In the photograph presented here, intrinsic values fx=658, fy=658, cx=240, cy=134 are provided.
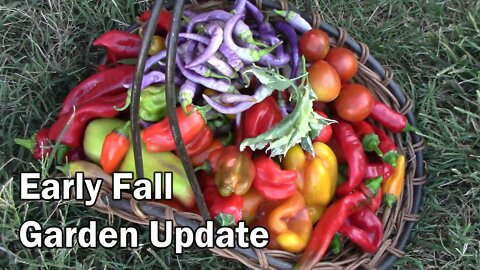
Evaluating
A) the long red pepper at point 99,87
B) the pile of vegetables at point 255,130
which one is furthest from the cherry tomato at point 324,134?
the long red pepper at point 99,87

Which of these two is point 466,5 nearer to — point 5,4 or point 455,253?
point 455,253

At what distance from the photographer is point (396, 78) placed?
2.45m

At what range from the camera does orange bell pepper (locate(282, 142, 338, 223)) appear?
205 centimetres

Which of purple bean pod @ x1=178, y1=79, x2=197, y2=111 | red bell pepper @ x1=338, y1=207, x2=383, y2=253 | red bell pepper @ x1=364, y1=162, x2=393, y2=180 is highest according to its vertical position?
purple bean pod @ x1=178, y1=79, x2=197, y2=111

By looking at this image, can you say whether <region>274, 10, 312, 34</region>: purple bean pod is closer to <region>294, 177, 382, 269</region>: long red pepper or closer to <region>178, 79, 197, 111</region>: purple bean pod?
<region>178, 79, 197, 111</region>: purple bean pod

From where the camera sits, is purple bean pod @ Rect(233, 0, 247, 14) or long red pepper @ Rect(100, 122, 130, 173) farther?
purple bean pod @ Rect(233, 0, 247, 14)

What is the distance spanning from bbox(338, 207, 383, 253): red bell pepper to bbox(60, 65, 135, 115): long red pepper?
2.73 feet

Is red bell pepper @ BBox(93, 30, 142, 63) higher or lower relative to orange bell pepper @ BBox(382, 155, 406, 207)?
higher

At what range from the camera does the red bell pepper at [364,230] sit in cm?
203

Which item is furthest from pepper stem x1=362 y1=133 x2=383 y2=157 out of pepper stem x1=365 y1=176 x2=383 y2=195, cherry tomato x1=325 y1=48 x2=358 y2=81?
cherry tomato x1=325 y1=48 x2=358 y2=81

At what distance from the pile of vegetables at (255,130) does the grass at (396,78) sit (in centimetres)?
17

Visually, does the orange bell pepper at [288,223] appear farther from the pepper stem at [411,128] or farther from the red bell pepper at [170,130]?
the pepper stem at [411,128]

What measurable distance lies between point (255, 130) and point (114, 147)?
0.44 meters

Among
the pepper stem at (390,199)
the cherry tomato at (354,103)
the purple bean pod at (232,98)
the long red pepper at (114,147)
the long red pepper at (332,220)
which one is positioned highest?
the purple bean pod at (232,98)
